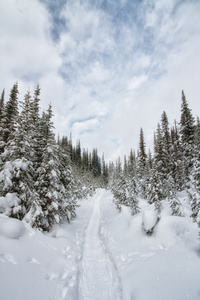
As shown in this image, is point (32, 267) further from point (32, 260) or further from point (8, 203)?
point (8, 203)

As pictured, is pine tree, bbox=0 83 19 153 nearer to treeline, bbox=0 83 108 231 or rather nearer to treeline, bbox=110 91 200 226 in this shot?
treeline, bbox=0 83 108 231

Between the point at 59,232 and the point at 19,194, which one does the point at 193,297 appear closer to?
the point at 59,232

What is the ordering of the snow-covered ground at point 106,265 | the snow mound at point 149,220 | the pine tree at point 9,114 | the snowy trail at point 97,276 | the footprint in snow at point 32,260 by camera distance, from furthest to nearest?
the pine tree at point 9,114 < the snow mound at point 149,220 < the footprint in snow at point 32,260 < the snowy trail at point 97,276 < the snow-covered ground at point 106,265

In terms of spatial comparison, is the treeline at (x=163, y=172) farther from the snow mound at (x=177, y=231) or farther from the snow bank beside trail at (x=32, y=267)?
the snow bank beside trail at (x=32, y=267)

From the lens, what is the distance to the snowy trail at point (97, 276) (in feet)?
16.3

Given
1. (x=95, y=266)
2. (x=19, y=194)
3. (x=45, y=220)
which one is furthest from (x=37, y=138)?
(x=95, y=266)

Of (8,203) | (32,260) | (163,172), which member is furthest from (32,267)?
(163,172)

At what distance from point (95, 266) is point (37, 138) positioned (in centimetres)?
982

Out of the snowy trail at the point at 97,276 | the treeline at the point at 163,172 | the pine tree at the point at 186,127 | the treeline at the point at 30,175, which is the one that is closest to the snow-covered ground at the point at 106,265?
the snowy trail at the point at 97,276

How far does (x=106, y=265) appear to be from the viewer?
689cm

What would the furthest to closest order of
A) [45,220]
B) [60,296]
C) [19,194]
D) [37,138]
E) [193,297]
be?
[37,138], [45,220], [19,194], [60,296], [193,297]

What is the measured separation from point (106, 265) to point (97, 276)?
39.9 inches

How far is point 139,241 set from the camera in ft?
27.8

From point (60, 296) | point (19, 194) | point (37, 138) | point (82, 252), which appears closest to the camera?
point (60, 296)
